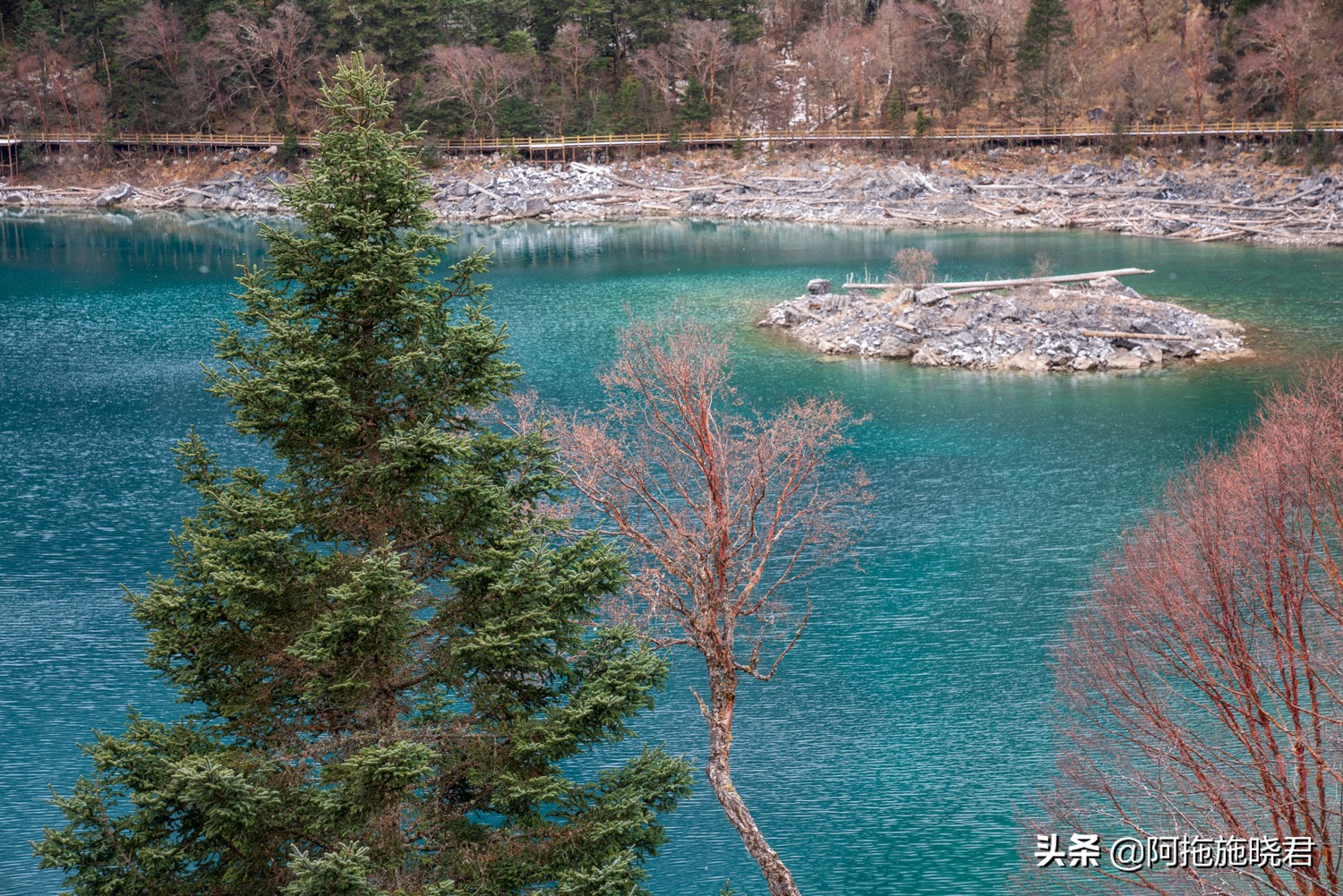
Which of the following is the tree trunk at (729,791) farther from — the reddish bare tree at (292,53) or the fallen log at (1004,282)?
the reddish bare tree at (292,53)

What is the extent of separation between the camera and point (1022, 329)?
44094 millimetres

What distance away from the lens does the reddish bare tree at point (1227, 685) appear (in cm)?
1421

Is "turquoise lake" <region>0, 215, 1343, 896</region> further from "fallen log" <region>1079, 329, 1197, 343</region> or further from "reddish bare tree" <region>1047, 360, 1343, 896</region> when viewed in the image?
"fallen log" <region>1079, 329, 1197, 343</region>

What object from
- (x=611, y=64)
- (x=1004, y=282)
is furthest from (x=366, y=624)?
(x=611, y=64)

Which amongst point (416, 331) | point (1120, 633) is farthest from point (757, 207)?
point (416, 331)

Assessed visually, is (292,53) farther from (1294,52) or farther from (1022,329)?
(1294,52)

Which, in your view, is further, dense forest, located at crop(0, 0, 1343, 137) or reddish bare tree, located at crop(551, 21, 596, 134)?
reddish bare tree, located at crop(551, 21, 596, 134)

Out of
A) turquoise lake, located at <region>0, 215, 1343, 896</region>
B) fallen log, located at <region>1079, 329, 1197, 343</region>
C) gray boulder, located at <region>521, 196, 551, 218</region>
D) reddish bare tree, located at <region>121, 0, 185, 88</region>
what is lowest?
turquoise lake, located at <region>0, 215, 1343, 896</region>

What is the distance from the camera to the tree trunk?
588 inches

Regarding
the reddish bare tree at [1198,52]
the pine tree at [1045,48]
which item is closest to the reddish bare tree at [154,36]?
the pine tree at [1045,48]

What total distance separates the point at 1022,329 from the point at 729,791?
32278 millimetres

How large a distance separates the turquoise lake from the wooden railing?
17917mm

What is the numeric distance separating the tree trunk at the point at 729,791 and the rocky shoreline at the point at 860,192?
58893mm

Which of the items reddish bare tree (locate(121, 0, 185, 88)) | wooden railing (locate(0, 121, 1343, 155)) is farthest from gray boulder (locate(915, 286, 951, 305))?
reddish bare tree (locate(121, 0, 185, 88))
